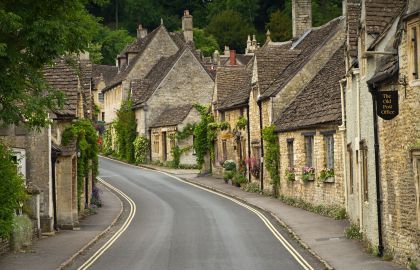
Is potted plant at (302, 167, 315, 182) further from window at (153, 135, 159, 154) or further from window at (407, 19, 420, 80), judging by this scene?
window at (153, 135, 159, 154)

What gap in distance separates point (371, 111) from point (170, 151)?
4117 cm

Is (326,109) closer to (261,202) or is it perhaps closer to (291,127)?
(291,127)

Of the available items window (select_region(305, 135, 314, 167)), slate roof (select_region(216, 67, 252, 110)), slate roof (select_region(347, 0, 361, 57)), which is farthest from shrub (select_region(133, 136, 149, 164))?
slate roof (select_region(347, 0, 361, 57))

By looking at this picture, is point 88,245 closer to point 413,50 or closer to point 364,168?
point 364,168

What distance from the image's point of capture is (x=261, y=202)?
3706cm

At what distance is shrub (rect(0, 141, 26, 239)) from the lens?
1972cm

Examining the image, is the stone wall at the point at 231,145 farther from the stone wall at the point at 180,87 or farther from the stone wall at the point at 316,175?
the stone wall at the point at 180,87

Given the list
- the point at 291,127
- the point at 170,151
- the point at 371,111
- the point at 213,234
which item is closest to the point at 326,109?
the point at 291,127

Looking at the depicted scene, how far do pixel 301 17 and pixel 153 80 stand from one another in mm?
21620

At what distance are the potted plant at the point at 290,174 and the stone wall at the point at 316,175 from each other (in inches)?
8.1

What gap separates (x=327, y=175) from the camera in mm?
31250

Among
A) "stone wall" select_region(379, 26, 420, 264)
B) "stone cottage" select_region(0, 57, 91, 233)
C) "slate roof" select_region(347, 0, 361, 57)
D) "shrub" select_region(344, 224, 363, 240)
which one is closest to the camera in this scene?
"stone wall" select_region(379, 26, 420, 264)

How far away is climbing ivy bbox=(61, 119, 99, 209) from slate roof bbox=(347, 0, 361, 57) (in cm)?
1131

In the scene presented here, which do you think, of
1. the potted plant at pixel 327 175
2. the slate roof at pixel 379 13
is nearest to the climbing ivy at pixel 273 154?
the potted plant at pixel 327 175
